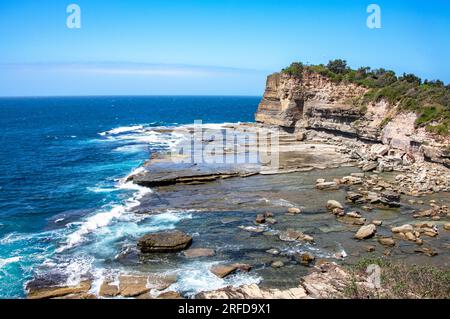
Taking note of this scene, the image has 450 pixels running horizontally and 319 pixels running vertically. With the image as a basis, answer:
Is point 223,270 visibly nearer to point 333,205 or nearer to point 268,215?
point 268,215

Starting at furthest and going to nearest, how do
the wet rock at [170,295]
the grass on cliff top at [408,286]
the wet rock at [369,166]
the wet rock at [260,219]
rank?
the wet rock at [369,166] → the wet rock at [260,219] → the wet rock at [170,295] → the grass on cliff top at [408,286]

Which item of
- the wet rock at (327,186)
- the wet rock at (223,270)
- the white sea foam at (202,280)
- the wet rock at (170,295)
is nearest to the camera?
→ the wet rock at (170,295)

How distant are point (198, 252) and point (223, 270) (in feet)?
10.9

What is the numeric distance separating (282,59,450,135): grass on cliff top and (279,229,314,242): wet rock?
27.1 meters

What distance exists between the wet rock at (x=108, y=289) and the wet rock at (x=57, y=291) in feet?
2.65

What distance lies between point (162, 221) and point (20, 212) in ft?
44.6

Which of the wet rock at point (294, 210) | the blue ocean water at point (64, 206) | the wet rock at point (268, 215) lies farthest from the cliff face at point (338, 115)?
the wet rock at point (268, 215)

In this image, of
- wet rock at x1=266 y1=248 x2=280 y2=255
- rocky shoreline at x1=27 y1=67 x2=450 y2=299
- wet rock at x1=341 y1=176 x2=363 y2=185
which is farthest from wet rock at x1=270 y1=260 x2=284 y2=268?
wet rock at x1=341 y1=176 x2=363 y2=185

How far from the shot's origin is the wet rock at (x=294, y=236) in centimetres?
2898

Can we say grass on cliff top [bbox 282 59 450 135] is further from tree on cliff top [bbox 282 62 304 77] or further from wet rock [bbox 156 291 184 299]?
wet rock [bbox 156 291 184 299]

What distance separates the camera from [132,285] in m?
22.4

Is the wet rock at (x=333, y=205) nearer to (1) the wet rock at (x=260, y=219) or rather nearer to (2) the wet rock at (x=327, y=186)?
(2) the wet rock at (x=327, y=186)

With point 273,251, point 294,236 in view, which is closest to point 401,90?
point 294,236

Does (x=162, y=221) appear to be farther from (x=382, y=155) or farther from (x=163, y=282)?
(x=382, y=155)
